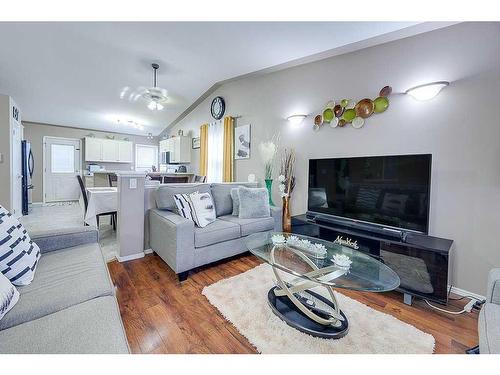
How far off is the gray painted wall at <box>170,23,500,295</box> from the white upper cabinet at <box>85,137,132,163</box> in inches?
264

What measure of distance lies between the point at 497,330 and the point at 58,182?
A: 27.9ft

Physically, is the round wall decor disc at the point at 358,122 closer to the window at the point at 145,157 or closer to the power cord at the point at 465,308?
the power cord at the point at 465,308

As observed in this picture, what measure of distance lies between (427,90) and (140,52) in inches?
137

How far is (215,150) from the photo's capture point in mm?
4805

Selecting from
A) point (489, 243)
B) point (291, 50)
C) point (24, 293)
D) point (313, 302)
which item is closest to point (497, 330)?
point (313, 302)

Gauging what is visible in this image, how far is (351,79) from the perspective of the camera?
257cm

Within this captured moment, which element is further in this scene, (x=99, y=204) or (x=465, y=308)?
(x=99, y=204)

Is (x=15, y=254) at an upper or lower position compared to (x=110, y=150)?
lower

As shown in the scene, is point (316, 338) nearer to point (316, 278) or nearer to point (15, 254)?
point (316, 278)

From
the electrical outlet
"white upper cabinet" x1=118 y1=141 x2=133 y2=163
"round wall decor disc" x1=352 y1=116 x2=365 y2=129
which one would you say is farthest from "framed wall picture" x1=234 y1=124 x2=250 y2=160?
"white upper cabinet" x1=118 y1=141 x2=133 y2=163

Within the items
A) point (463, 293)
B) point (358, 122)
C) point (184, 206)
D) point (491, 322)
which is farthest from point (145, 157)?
point (491, 322)

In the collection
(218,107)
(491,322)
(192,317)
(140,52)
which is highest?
(140,52)

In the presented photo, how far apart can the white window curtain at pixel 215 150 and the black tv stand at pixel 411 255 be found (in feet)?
10.1

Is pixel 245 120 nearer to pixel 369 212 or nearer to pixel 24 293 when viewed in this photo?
pixel 369 212
